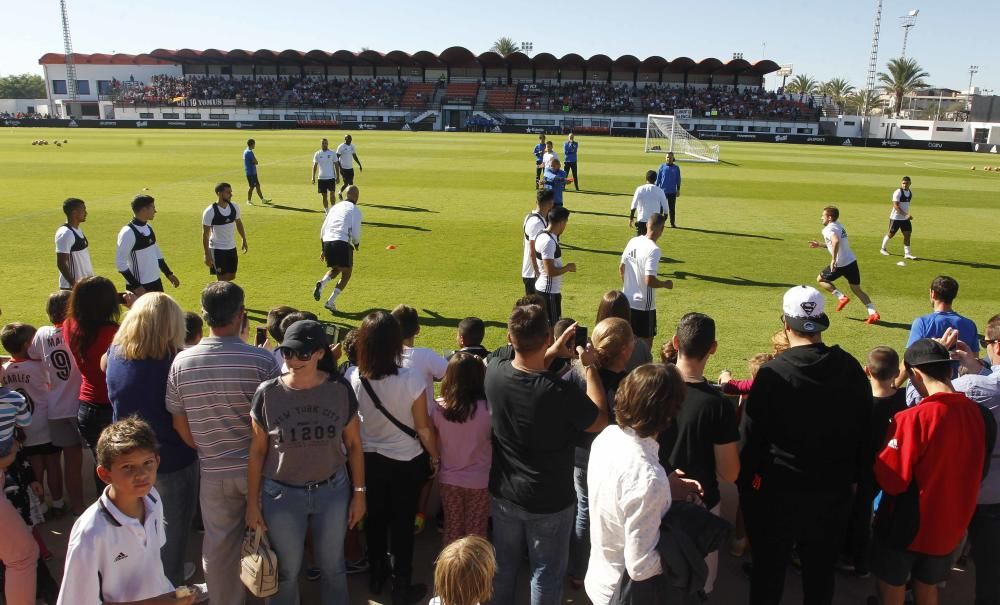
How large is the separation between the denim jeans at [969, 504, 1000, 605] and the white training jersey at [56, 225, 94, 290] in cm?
833

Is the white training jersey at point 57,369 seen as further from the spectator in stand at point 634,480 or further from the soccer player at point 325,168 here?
the soccer player at point 325,168

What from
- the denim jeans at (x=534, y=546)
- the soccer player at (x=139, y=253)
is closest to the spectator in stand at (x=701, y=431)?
the denim jeans at (x=534, y=546)

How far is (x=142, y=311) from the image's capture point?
11.5ft

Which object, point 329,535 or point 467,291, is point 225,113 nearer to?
point 467,291

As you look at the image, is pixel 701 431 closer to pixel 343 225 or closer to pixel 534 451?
pixel 534 451

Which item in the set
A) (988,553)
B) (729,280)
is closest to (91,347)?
(988,553)

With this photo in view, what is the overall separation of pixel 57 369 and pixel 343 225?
4.95 m

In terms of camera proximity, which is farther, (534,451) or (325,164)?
(325,164)

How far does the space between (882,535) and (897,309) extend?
7.73 m

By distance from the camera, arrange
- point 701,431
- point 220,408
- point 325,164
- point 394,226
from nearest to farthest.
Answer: point 701,431, point 220,408, point 394,226, point 325,164

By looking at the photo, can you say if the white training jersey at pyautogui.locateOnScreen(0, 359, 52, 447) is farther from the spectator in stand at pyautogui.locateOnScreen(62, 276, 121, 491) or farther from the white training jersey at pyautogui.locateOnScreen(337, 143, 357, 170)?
the white training jersey at pyautogui.locateOnScreen(337, 143, 357, 170)

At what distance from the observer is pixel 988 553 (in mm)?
3535

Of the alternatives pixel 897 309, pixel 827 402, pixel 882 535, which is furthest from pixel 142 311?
pixel 897 309

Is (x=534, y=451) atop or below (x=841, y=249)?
below
